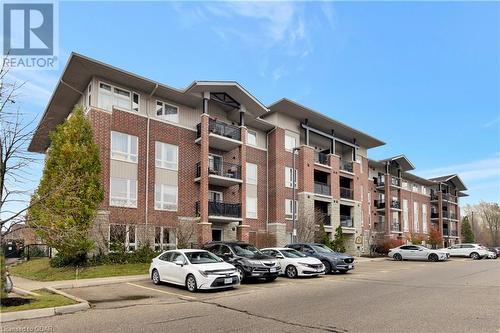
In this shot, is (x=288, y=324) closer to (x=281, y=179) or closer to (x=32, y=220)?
(x=32, y=220)

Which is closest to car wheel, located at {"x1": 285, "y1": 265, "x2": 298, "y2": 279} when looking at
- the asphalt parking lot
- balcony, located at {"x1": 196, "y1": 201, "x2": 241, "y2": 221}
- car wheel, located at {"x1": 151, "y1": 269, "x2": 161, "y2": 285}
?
the asphalt parking lot

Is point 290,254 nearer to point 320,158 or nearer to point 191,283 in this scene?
point 191,283

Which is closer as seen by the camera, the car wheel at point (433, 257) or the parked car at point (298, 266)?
the parked car at point (298, 266)

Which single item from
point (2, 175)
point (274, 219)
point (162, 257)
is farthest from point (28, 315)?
point (274, 219)

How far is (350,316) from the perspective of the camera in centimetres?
962

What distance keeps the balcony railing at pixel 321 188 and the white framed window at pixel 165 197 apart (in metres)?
15.8

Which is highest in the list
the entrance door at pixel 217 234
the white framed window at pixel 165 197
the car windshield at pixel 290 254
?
the white framed window at pixel 165 197

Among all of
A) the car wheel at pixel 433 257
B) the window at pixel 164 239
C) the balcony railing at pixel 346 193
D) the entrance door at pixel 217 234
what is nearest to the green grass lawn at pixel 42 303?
the window at pixel 164 239

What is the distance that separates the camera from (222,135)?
31.1 m

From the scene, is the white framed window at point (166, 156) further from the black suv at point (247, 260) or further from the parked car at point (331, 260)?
the parked car at point (331, 260)

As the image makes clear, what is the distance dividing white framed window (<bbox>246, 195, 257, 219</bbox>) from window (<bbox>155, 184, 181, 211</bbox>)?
777cm

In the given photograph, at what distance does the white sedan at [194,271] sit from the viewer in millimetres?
14281

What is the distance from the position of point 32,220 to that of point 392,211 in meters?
51.1

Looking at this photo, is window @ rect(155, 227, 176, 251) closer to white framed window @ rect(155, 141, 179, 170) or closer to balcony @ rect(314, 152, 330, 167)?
white framed window @ rect(155, 141, 179, 170)
